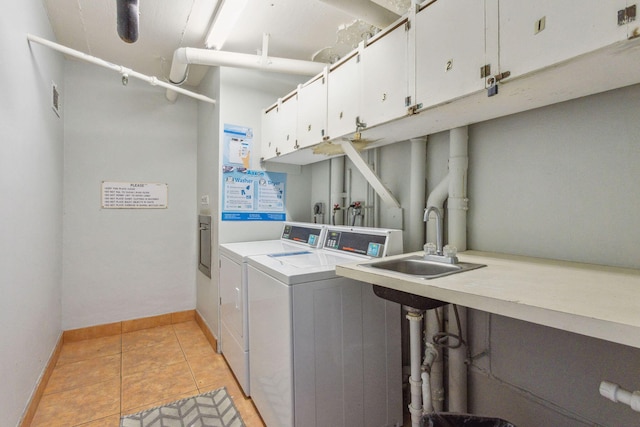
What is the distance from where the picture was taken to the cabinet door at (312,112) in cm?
198

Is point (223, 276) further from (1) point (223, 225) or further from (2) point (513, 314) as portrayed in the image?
(2) point (513, 314)

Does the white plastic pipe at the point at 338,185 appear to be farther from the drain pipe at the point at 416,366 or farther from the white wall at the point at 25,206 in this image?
the white wall at the point at 25,206

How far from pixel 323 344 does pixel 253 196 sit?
1642 mm

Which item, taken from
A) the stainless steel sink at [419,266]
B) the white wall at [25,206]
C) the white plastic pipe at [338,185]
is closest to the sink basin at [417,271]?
the stainless steel sink at [419,266]

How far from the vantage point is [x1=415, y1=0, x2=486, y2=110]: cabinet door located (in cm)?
112

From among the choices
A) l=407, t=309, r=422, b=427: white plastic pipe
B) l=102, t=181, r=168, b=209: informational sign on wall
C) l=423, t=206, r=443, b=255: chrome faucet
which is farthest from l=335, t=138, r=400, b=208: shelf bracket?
l=102, t=181, r=168, b=209: informational sign on wall

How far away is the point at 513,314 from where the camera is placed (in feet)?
2.52

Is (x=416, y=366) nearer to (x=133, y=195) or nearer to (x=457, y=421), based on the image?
(x=457, y=421)

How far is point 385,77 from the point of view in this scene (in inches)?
59.5

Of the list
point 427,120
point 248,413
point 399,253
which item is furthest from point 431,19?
point 248,413

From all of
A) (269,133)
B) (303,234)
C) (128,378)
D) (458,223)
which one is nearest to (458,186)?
(458,223)

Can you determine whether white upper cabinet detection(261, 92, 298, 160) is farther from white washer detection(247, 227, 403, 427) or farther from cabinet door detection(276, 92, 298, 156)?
white washer detection(247, 227, 403, 427)

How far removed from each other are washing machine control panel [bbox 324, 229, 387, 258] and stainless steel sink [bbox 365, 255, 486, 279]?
219 millimetres

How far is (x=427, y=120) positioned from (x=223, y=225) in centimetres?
188
